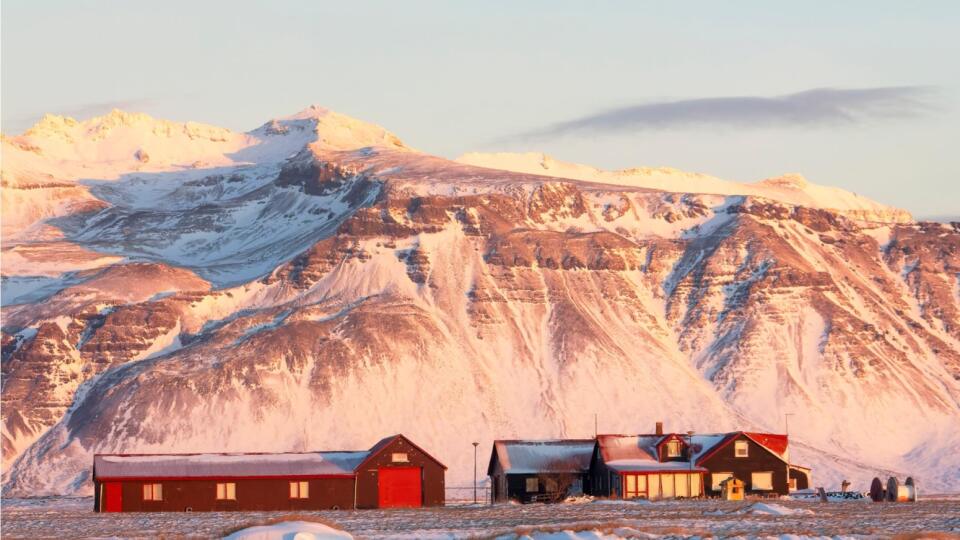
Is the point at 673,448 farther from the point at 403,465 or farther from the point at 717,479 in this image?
the point at 403,465

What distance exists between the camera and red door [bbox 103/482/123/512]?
396 feet

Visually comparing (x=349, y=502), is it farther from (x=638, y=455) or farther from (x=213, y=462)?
(x=638, y=455)

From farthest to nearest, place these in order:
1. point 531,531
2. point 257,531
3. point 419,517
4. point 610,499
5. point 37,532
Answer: point 610,499 → point 419,517 → point 37,532 → point 531,531 → point 257,531

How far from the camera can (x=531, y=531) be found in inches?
3017

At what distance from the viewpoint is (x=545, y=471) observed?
444 ft

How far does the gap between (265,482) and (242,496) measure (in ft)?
5.80

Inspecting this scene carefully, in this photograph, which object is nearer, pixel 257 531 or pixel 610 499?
pixel 257 531

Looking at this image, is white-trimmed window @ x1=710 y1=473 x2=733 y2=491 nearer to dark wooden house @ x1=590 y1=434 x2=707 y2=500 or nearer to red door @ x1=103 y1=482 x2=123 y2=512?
dark wooden house @ x1=590 y1=434 x2=707 y2=500

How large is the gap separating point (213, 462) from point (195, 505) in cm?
432

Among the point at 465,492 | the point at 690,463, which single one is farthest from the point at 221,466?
the point at 465,492

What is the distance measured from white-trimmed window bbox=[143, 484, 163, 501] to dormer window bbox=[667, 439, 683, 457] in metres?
34.8

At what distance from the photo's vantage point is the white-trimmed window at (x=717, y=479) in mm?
128750

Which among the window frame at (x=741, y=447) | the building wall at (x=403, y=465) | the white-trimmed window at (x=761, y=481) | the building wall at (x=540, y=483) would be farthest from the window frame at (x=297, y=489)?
the white-trimmed window at (x=761, y=481)

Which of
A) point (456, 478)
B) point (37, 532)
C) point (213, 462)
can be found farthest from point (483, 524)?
point (456, 478)
